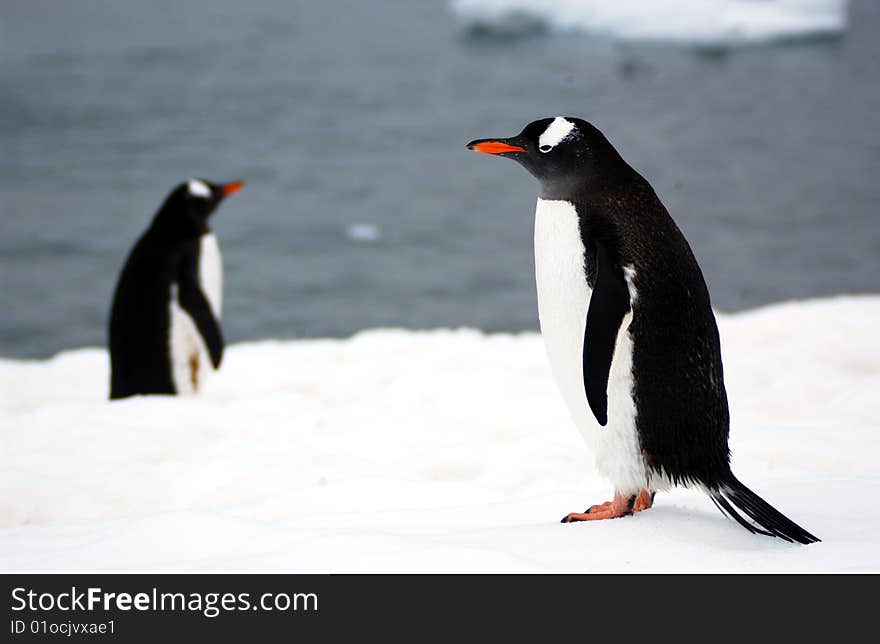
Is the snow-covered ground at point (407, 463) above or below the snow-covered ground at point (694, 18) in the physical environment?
below

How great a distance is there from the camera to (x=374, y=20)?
13.2m

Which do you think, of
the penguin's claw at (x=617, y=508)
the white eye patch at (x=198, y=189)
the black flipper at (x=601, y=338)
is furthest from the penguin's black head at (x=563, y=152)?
the white eye patch at (x=198, y=189)

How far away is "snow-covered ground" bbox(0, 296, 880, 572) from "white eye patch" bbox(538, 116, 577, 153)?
2.13 ft

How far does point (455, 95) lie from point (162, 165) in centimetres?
294

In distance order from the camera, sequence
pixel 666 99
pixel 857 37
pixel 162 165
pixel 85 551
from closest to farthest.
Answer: pixel 85 551, pixel 162 165, pixel 666 99, pixel 857 37

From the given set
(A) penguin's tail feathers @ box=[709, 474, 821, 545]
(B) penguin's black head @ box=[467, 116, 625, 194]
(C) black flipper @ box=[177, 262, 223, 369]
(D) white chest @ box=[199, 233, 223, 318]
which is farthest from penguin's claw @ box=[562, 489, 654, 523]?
(D) white chest @ box=[199, 233, 223, 318]

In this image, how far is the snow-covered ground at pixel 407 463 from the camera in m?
1.56

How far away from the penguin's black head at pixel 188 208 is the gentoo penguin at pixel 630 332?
1993 mm

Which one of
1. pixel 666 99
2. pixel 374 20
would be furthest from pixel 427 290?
pixel 374 20

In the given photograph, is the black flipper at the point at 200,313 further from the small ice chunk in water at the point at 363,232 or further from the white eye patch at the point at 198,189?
the small ice chunk in water at the point at 363,232

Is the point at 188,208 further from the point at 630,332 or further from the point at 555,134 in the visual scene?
the point at 630,332

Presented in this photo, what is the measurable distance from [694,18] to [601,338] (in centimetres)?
847

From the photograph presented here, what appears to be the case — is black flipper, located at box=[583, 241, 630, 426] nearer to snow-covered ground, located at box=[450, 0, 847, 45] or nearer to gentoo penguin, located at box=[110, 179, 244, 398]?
gentoo penguin, located at box=[110, 179, 244, 398]
